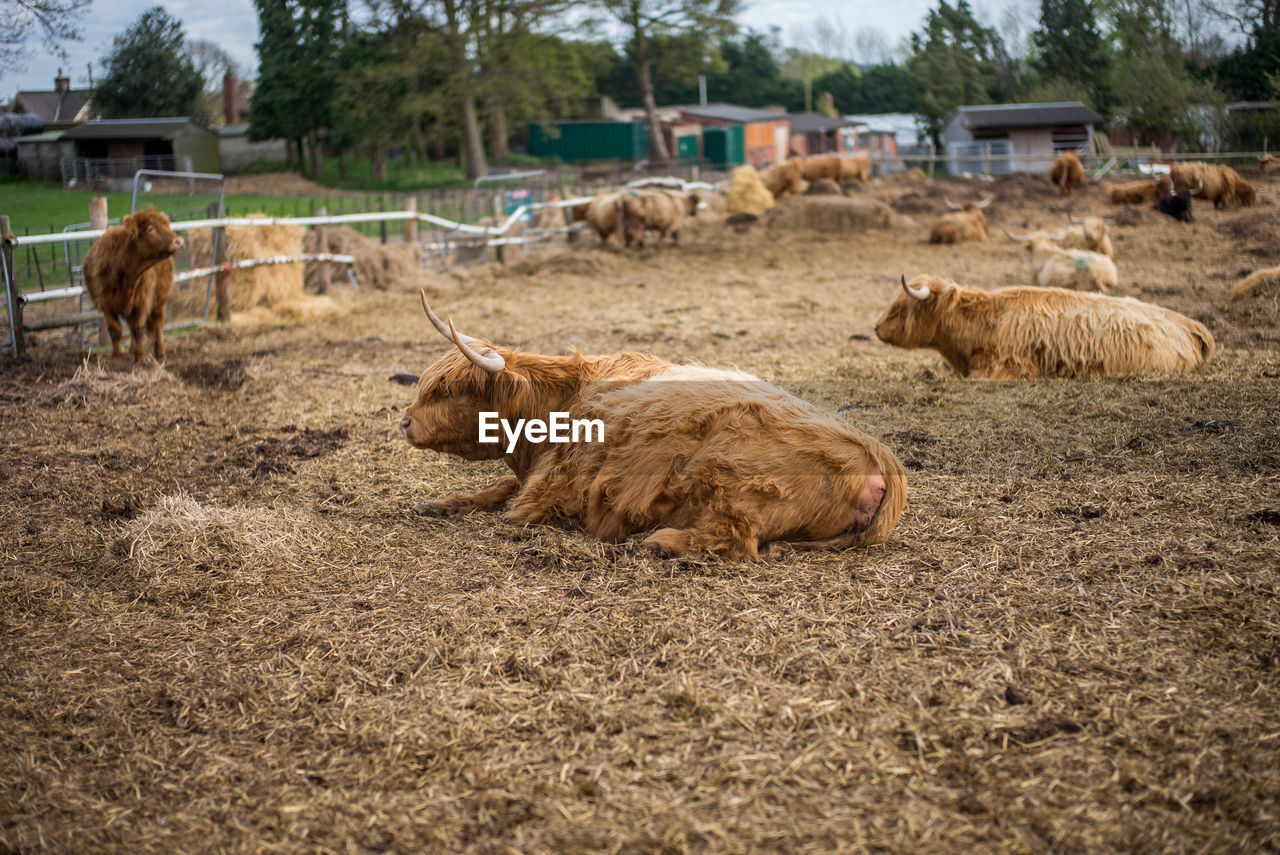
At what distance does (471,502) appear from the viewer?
4387 mm

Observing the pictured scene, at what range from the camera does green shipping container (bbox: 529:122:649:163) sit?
51.7m

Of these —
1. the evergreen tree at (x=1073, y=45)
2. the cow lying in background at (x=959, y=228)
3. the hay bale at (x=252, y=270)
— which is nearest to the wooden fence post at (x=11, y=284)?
the hay bale at (x=252, y=270)

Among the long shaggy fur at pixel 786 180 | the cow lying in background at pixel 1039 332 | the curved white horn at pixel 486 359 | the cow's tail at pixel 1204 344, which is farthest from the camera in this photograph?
the long shaggy fur at pixel 786 180

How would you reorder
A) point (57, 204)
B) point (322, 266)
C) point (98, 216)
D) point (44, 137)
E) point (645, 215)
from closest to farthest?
point (98, 216) → point (57, 204) → point (322, 266) → point (44, 137) → point (645, 215)

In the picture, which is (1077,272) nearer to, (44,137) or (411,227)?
(411,227)

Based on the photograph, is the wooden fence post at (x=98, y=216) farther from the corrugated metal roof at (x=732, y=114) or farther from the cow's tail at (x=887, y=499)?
the corrugated metal roof at (x=732, y=114)

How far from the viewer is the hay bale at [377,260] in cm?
1359

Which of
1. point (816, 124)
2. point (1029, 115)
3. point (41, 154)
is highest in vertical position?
point (816, 124)

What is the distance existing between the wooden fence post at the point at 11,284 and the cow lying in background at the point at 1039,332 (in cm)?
717

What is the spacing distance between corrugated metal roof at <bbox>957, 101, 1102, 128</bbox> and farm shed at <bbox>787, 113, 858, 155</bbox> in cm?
1983

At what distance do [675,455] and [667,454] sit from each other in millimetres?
35

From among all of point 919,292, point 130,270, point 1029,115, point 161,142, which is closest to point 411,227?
point 130,270

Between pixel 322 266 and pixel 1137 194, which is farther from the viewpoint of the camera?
pixel 1137 194

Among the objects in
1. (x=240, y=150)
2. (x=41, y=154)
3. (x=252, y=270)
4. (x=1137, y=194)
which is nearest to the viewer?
(x=252, y=270)
